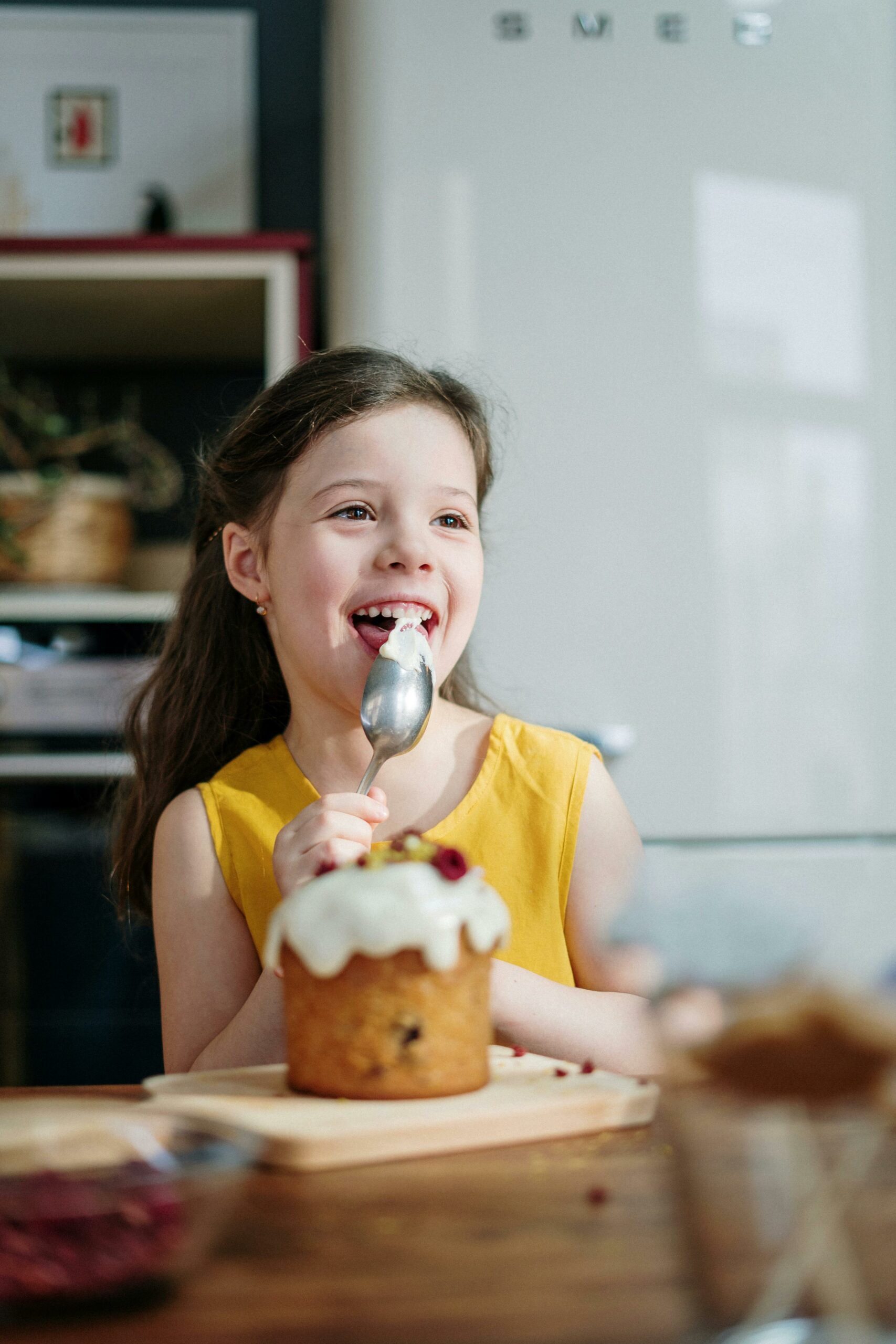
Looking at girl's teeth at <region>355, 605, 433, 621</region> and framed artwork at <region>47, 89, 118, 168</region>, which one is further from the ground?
framed artwork at <region>47, 89, 118, 168</region>

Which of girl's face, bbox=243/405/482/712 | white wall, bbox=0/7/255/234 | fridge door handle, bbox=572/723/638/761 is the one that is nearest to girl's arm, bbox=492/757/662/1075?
girl's face, bbox=243/405/482/712

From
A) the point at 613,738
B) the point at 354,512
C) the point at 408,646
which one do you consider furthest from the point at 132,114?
the point at 408,646

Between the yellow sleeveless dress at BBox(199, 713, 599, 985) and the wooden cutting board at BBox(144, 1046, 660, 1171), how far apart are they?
16.0 inches

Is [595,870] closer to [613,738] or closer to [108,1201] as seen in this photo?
[613,738]

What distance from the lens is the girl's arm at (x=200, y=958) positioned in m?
0.78

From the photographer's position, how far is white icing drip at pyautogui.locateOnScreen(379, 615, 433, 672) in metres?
0.91

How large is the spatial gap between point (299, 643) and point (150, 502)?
1407 millimetres

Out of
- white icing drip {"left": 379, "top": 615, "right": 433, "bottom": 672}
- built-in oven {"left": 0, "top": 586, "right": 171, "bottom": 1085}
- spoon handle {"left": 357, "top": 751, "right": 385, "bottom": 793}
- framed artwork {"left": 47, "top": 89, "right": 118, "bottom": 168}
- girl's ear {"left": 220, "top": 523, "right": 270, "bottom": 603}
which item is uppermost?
framed artwork {"left": 47, "top": 89, "right": 118, "bottom": 168}

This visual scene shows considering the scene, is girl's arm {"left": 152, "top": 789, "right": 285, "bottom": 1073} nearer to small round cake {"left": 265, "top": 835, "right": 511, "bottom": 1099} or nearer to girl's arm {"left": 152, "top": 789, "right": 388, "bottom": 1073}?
→ girl's arm {"left": 152, "top": 789, "right": 388, "bottom": 1073}

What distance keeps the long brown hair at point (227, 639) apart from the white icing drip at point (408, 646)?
0.18 m

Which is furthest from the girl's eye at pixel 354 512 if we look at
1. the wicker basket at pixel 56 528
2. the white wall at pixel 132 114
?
the white wall at pixel 132 114

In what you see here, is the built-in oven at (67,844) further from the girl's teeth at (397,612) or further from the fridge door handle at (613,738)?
the girl's teeth at (397,612)

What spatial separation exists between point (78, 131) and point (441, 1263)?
2.35m

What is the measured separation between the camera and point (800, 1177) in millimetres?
401
